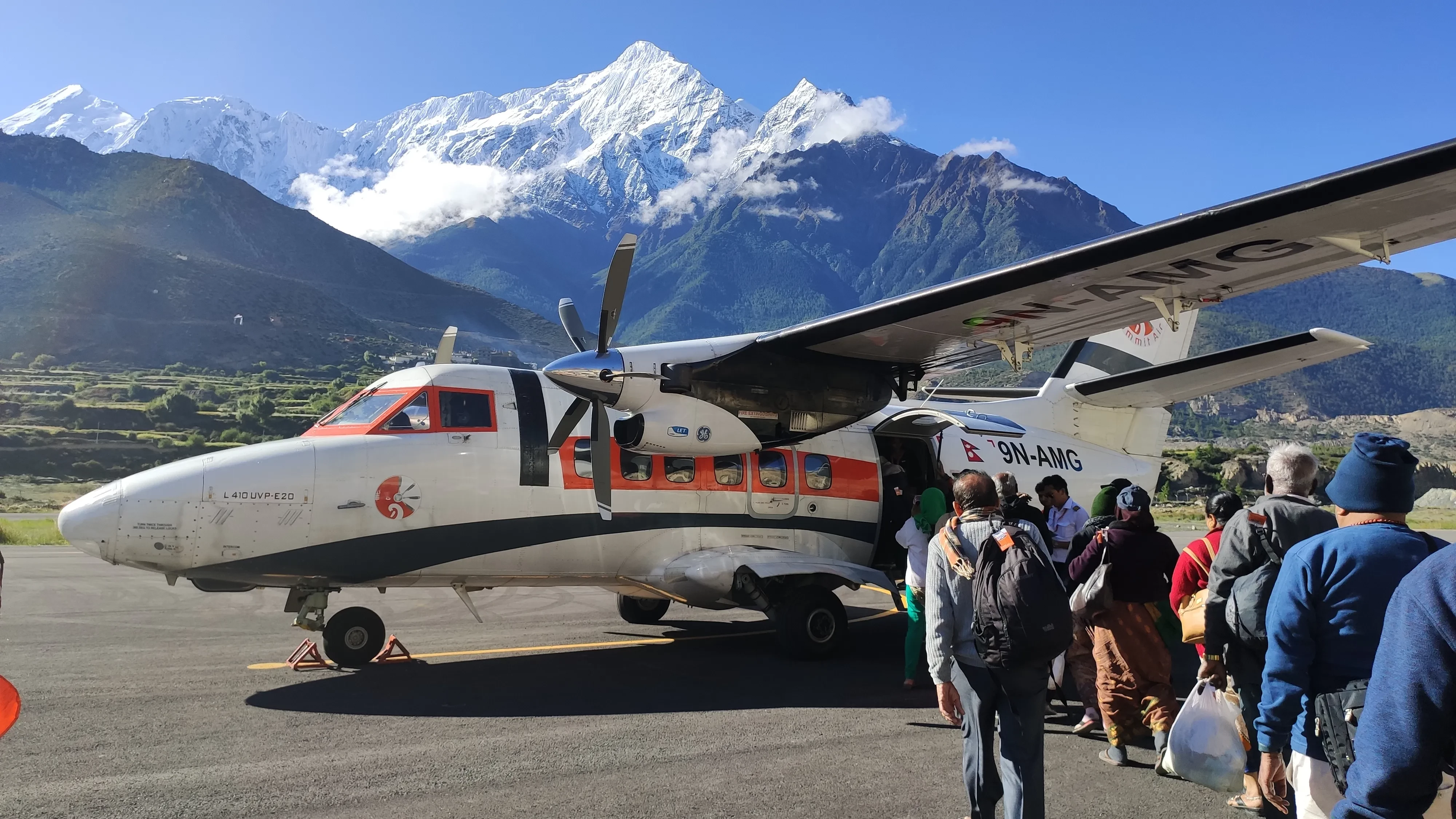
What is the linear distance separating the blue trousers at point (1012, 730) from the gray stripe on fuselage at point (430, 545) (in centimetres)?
591

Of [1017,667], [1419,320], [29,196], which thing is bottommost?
[1017,667]

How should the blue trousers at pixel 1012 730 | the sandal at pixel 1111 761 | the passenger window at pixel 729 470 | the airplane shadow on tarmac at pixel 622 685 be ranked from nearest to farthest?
the blue trousers at pixel 1012 730 → the sandal at pixel 1111 761 → the airplane shadow on tarmac at pixel 622 685 → the passenger window at pixel 729 470

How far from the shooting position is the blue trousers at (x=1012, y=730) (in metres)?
4.12

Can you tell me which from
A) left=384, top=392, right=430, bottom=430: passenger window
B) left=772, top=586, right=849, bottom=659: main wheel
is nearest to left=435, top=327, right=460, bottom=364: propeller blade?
left=384, top=392, right=430, bottom=430: passenger window

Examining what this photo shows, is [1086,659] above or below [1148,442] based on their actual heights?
below

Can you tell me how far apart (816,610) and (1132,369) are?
21.5ft

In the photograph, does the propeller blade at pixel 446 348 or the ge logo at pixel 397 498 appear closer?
the ge logo at pixel 397 498

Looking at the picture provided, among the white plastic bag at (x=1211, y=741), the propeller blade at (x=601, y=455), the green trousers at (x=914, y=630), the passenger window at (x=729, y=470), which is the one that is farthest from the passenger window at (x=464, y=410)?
the white plastic bag at (x=1211, y=741)

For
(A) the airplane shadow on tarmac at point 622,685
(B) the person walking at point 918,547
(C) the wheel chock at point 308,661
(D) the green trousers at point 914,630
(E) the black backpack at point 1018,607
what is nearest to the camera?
(E) the black backpack at point 1018,607

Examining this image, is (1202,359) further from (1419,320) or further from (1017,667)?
(1419,320)

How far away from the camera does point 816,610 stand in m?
9.71

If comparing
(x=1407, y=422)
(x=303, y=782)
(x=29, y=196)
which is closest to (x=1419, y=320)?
(x=1407, y=422)

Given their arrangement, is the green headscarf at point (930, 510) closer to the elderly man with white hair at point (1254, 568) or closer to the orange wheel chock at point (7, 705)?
the elderly man with white hair at point (1254, 568)

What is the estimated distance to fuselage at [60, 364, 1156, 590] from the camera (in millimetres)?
8039
